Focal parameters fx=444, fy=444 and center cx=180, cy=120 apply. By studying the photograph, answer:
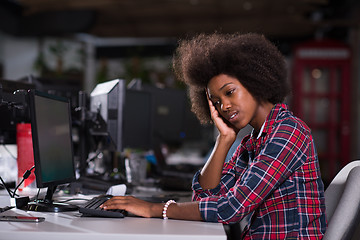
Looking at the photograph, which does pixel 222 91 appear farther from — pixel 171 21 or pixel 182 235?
pixel 171 21

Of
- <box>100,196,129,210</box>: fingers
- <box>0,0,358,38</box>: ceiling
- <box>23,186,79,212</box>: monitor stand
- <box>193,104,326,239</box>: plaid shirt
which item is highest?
<box>0,0,358,38</box>: ceiling

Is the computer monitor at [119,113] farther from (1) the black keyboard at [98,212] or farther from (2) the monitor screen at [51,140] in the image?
(1) the black keyboard at [98,212]

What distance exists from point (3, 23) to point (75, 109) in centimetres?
565

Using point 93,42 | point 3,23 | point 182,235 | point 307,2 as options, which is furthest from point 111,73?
point 182,235

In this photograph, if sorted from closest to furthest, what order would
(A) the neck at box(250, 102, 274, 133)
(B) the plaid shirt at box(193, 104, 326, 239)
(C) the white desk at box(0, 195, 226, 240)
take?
(C) the white desk at box(0, 195, 226, 240)
(B) the plaid shirt at box(193, 104, 326, 239)
(A) the neck at box(250, 102, 274, 133)

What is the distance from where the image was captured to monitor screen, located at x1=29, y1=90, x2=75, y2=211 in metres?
1.43

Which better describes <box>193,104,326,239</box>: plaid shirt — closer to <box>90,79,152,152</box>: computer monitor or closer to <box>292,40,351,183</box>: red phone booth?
<box>90,79,152,152</box>: computer monitor

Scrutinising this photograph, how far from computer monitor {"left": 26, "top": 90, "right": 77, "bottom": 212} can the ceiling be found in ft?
14.9

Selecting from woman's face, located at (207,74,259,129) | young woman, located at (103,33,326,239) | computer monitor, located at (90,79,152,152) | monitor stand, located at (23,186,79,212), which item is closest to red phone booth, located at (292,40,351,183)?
computer monitor, located at (90,79,152,152)

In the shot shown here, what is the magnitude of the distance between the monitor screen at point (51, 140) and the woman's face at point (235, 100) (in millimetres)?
587

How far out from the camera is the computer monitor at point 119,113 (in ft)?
7.68

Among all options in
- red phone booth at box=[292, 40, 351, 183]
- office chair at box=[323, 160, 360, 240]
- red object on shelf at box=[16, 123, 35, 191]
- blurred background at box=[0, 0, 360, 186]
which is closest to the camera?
office chair at box=[323, 160, 360, 240]

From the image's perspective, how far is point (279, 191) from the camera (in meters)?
1.39

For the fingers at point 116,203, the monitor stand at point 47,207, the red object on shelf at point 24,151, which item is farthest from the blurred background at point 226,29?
the fingers at point 116,203
